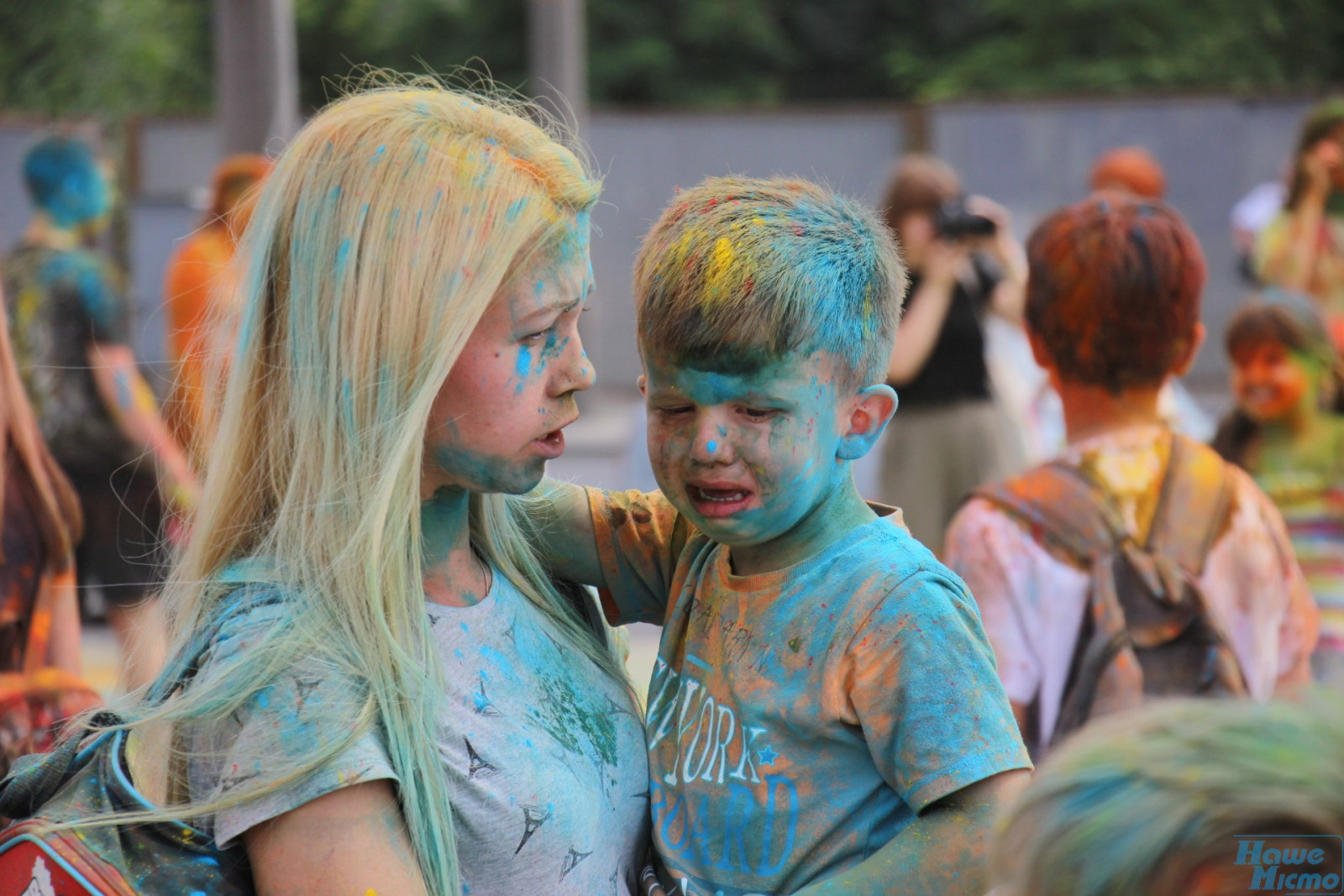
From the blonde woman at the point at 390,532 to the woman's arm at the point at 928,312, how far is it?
3.54m

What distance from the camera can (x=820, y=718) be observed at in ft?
4.88

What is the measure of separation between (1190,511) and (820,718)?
128cm

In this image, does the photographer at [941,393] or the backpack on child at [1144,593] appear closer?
the backpack on child at [1144,593]

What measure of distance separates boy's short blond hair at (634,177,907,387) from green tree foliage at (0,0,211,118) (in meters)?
6.52

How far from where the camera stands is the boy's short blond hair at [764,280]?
1.52m

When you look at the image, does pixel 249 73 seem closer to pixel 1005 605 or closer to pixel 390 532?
pixel 1005 605

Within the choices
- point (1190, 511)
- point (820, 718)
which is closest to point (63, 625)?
point (820, 718)

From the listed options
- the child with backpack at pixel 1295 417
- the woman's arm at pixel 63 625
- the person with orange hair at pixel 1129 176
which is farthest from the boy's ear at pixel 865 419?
the person with orange hair at pixel 1129 176

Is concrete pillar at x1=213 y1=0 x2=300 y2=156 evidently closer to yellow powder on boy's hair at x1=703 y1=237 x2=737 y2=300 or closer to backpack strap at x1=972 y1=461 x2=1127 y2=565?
backpack strap at x1=972 y1=461 x2=1127 y2=565

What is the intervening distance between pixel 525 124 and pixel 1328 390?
9.40 feet

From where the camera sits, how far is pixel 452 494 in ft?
5.50

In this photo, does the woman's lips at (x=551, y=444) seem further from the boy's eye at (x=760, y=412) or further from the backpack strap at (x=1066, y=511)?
the backpack strap at (x=1066, y=511)

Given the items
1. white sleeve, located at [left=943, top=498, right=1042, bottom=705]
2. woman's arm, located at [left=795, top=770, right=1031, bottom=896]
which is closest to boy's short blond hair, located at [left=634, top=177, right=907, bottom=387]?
woman's arm, located at [left=795, top=770, right=1031, bottom=896]

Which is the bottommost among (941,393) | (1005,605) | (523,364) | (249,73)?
(941,393)
